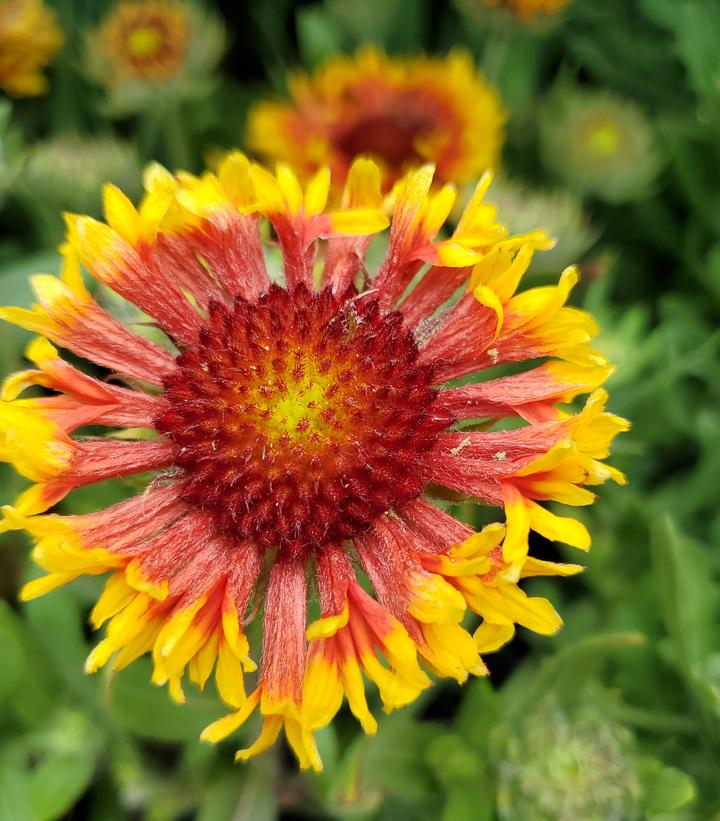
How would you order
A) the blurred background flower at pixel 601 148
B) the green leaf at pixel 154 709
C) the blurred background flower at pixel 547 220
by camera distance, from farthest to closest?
the blurred background flower at pixel 601 148
the blurred background flower at pixel 547 220
the green leaf at pixel 154 709

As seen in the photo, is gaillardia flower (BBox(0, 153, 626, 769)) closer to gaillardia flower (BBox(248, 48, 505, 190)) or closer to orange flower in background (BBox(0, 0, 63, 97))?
gaillardia flower (BBox(248, 48, 505, 190))

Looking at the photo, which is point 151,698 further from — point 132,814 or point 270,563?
point 132,814

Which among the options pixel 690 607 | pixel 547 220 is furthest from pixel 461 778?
pixel 547 220

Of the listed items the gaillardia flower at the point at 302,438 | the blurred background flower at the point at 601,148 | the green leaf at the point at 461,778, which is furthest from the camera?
the blurred background flower at the point at 601,148

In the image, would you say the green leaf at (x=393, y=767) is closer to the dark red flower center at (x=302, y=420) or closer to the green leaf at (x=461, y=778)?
the green leaf at (x=461, y=778)

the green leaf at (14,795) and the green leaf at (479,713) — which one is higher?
the green leaf at (479,713)

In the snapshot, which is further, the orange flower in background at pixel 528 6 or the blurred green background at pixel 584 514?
the orange flower in background at pixel 528 6

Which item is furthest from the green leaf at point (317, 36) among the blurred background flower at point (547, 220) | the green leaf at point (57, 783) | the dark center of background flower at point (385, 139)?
the green leaf at point (57, 783)

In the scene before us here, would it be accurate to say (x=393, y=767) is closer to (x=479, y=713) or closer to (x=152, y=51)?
(x=479, y=713)
